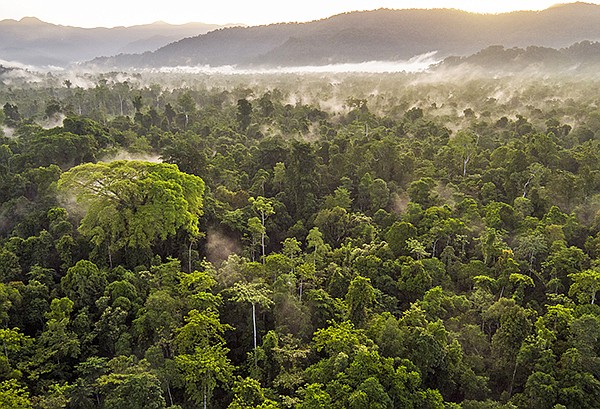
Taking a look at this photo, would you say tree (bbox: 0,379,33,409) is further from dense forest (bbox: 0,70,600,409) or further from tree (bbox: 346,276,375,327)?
tree (bbox: 346,276,375,327)

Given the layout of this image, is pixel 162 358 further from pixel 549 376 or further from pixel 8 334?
pixel 549 376

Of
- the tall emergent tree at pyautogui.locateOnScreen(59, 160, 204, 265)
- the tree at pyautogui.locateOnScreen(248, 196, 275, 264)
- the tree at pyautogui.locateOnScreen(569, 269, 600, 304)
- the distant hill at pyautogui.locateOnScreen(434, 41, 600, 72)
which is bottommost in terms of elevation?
the tree at pyautogui.locateOnScreen(569, 269, 600, 304)

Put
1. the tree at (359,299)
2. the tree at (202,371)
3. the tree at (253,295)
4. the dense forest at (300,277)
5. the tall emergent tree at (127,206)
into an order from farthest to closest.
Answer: the tall emergent tree at (127,206) → the tree at (359,299) → the tree at (253,295) → the dense forest at (300,277) → the tree at (202,371)

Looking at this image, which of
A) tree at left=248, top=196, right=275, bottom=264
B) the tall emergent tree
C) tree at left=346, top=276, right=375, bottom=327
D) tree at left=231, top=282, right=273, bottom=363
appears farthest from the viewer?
tree at left=248, top=196, right=275, bottom=264

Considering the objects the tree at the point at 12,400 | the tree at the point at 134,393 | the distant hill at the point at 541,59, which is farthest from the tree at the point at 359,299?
the distant hill at the point at 541,59

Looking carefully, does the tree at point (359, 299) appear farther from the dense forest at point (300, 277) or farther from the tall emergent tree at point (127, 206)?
the tall emergent tree at point (127, 206)

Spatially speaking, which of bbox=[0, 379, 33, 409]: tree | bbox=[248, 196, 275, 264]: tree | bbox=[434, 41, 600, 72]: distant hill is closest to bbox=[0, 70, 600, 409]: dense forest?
bbox=[0, 379, 33, 409]: tree
